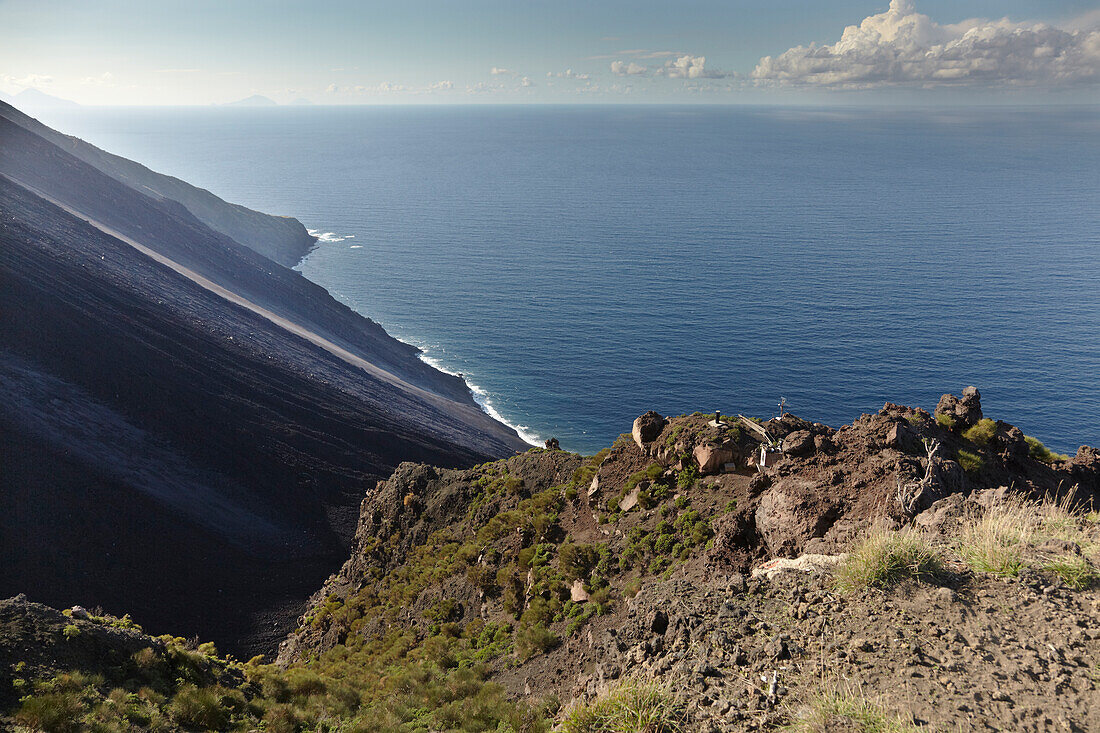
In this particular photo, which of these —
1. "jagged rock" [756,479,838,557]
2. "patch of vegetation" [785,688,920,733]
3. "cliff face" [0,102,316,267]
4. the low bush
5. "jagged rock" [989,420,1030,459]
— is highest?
"cliff face" [0,102,316,267]

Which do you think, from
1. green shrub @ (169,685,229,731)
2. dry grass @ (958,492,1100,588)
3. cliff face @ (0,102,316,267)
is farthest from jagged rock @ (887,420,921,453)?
cliff face @ (0,102,316,267)

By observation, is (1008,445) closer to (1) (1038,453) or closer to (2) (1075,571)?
(1) (1038,453)

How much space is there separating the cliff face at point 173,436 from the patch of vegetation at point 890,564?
116 feet

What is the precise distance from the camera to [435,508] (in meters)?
29.5

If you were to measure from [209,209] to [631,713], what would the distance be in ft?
478

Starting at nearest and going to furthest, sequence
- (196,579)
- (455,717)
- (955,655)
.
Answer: (955,655), (455,717), (196,579)

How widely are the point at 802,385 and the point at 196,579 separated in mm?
64224

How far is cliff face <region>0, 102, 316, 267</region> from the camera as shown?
106250mm

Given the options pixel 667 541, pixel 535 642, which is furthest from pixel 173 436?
pixel 667 541

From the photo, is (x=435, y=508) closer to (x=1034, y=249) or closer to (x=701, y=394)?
(x=701, y=394)

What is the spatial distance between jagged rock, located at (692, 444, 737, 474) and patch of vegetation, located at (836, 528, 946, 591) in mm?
7942

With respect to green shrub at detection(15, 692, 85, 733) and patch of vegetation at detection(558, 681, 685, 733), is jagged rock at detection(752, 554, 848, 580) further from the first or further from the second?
green shrub at detection(15, 692, 85, 733)

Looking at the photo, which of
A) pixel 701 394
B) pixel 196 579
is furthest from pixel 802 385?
pixel 196 579

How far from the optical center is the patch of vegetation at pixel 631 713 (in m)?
8.57
